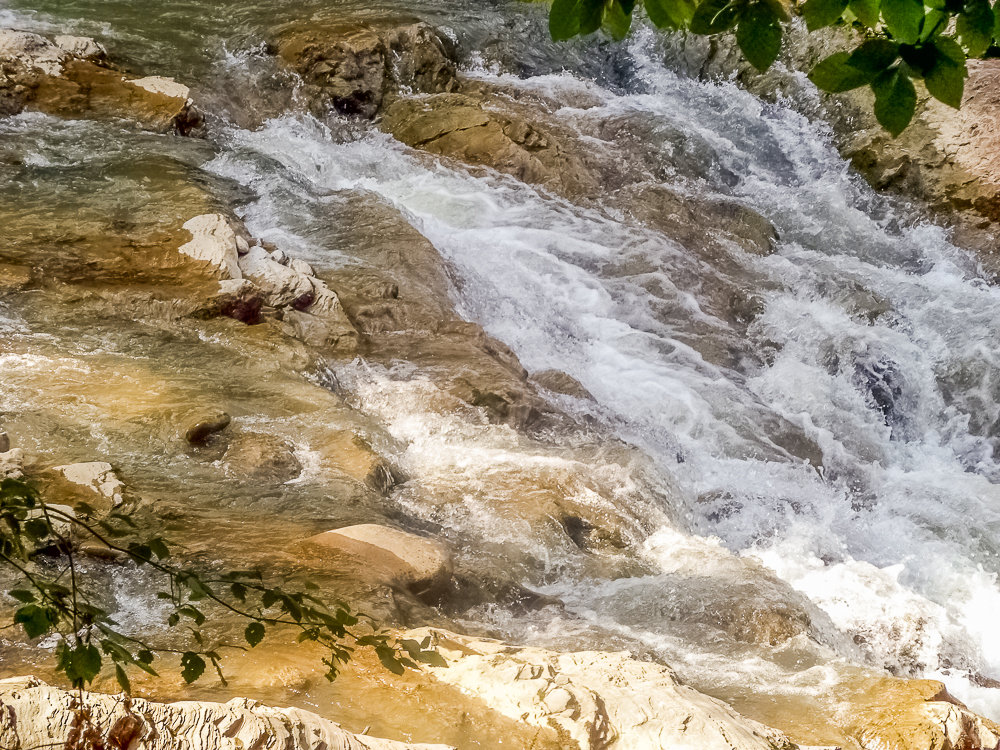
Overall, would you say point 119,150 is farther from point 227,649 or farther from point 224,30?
point 227,649

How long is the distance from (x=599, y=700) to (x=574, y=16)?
247 centimetres

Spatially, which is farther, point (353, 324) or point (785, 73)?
point (785, 73)

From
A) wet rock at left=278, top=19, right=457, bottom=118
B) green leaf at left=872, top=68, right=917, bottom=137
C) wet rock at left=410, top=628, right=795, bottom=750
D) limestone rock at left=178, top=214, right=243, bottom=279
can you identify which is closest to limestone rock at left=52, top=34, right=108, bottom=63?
wet rock at left=278, top=19, right=457, bottom=118

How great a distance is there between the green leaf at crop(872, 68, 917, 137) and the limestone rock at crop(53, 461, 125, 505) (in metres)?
3.83

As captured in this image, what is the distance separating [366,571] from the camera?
3.96 m

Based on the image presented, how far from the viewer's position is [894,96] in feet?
3.85

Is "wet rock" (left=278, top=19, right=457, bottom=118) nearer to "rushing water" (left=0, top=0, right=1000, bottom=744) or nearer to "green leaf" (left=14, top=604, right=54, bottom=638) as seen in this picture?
"rushing water" (left=0, top=0, right=1000, bottom=744)

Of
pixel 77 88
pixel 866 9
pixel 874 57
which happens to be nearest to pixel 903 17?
pixel 874 57

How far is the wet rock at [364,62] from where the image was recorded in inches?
396

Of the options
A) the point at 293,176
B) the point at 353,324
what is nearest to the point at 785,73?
the point at 293,176

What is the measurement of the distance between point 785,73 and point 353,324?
7604 mm

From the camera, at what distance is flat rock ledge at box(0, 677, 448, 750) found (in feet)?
7.04

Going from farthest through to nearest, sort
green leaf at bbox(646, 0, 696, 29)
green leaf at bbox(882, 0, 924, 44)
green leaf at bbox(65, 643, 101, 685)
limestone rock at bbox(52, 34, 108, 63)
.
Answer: limestone rock at bbox(52, 34, 108, 63)
green leaf at bbox(65, 643, 101, 685)
green leaf at bbox(646, 0, 696, 29)
green leaf at bbox(882, 0, 924, 44)

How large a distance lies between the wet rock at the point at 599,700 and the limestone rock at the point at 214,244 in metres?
3.71
